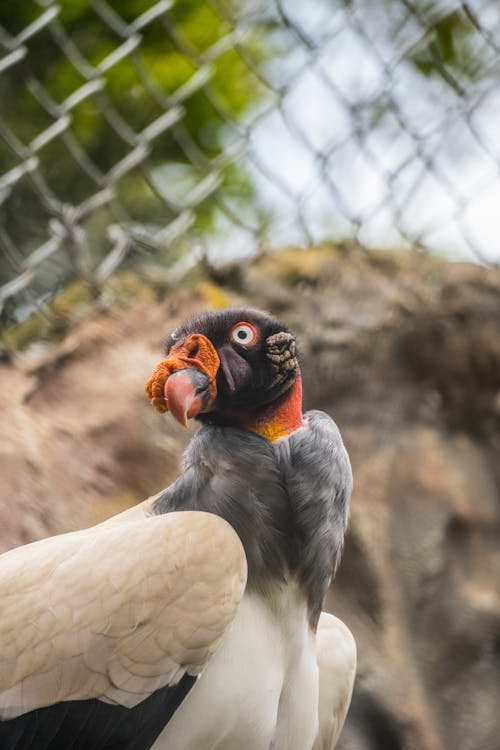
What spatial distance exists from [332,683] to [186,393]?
64 cm

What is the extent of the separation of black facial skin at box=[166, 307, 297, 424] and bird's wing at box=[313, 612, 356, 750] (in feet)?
1.47

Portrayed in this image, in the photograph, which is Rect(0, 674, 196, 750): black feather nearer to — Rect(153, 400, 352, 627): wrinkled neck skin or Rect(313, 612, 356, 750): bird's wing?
Rect(153, 400, 352, 627): wrinkled neck skin

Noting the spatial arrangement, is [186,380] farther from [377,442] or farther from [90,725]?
[377,442]

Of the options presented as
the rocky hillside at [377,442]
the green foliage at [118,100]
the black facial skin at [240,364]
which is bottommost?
the rocky hillside at [377,442]

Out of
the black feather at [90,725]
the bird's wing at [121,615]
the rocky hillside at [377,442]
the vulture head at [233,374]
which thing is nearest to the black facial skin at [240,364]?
the vulture head at [233,374]

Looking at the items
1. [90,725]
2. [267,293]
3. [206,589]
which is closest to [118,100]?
[267,293]

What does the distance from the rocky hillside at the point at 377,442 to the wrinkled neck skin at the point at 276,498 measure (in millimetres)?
594

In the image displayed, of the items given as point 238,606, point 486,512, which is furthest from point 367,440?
point 238,606

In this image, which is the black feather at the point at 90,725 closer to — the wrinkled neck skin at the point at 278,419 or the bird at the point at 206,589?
the bird at the point at 206,589

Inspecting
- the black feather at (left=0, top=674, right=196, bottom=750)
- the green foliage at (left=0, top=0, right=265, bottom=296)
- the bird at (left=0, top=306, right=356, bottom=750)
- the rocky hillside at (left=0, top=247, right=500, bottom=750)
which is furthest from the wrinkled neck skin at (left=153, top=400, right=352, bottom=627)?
the green foliage at (left=0, top=0, right=265, bottom=296)

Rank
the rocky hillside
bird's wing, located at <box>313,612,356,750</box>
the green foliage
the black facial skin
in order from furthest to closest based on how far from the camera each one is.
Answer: the green foliage
the rocky hillside
bird's wing, located at <box>313,612,356,750</box>
the black facial skin

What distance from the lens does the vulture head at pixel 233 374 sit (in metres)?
1.66

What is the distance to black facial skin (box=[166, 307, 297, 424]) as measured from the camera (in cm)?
176

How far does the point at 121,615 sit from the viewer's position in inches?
62.6
